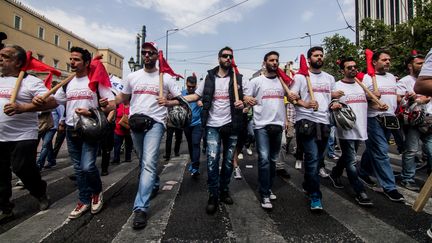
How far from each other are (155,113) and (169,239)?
1488 mm

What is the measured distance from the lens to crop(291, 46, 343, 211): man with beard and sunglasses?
331cm

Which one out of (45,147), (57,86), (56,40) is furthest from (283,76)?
(56,40)

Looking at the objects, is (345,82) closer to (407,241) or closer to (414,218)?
(414,218)

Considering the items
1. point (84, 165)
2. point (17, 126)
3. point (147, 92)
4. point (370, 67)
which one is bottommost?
point (84, 165)

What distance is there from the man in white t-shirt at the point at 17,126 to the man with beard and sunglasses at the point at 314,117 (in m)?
3.17

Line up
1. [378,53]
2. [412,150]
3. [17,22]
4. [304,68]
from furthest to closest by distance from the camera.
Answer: [17,22]
[412,150]
[378,53]
[304,68]

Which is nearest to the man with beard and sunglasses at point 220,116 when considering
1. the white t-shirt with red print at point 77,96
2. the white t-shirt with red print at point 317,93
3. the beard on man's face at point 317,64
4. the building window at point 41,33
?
the white t-shirt with red print at point 317,93

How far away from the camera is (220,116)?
3.50 m

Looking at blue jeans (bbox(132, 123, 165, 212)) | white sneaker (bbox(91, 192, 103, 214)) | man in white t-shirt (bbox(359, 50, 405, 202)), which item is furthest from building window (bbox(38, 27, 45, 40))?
man in white t-shirt (bbox(359, 50, 405, 202))

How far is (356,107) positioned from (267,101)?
4.23ft

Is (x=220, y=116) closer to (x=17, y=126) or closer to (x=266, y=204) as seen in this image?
(x=266, y=204)

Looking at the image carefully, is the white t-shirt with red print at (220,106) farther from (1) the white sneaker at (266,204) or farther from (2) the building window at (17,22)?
(2) the building window at (17,22)

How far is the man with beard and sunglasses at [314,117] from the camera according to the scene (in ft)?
10.9

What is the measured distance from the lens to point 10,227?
285 centimetres
